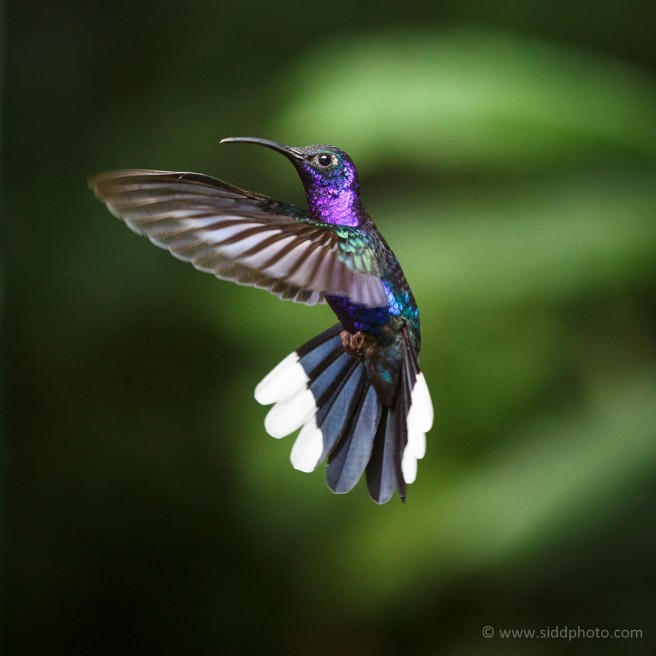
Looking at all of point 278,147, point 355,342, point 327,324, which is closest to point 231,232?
point 278,147

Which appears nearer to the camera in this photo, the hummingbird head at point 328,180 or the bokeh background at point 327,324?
the hummingbird head at point 328,180

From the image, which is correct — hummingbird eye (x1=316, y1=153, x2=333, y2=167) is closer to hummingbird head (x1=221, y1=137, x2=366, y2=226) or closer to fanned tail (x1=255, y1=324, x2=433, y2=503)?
hummingbird head (x1=221, y1=137, x2=366, y2=226)

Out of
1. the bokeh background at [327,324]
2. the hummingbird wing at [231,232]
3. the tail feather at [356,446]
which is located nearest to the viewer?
the hummingbird wing at [231,232]

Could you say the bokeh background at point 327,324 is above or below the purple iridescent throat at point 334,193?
above

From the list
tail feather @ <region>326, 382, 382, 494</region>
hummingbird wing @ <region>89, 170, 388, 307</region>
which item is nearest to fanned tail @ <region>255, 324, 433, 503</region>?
tail feather @ <region>326, 382, 382, 494</region>

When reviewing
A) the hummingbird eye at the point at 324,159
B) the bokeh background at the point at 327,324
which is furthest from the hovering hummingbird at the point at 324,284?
the bokeh background at the point at 327,324

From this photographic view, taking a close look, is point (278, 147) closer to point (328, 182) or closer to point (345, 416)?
point (328, 182)

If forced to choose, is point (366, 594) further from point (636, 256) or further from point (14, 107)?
point (14, 107)

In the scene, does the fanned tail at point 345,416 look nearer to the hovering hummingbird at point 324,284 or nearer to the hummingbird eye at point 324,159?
the hovering hummingbird at point 324,284
